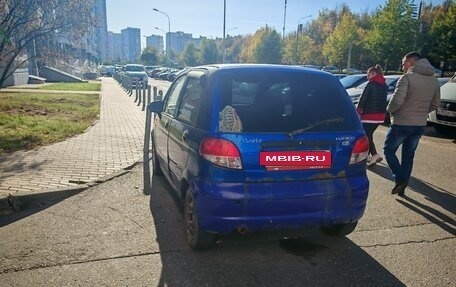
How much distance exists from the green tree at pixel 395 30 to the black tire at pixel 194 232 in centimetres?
3915

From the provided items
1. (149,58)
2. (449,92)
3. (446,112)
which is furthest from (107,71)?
(446,112)

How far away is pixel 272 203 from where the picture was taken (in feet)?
9.36

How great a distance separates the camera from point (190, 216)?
330 cm

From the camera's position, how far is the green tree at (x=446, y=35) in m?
38.0

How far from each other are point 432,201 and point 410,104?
136 centimetres

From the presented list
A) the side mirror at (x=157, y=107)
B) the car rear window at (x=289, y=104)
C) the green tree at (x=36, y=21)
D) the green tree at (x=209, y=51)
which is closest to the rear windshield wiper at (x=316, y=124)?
the car rear window at (x=289, y=104)

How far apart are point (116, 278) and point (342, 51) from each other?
49508mm

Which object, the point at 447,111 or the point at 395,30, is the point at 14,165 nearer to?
the point at 447,111

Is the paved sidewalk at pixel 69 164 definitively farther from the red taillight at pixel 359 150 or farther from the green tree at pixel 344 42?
the green tree at pixel 344 42

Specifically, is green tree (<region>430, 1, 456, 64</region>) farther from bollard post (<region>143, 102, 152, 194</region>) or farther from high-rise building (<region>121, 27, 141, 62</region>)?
high-rise building (<region>121, 27, 141, 62</region>)

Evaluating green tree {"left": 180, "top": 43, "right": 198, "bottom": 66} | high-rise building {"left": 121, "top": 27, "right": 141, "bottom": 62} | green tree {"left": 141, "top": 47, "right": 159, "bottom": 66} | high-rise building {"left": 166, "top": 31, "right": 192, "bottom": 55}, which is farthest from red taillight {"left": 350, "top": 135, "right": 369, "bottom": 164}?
high-rise building {"left": 121, "top": 27, "right": 141, "bottom": 62}

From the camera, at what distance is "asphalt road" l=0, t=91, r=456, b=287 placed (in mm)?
2875

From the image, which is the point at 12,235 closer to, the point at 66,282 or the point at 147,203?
the point at 66,282

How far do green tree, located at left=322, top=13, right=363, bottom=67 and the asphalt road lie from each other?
45.5 m
